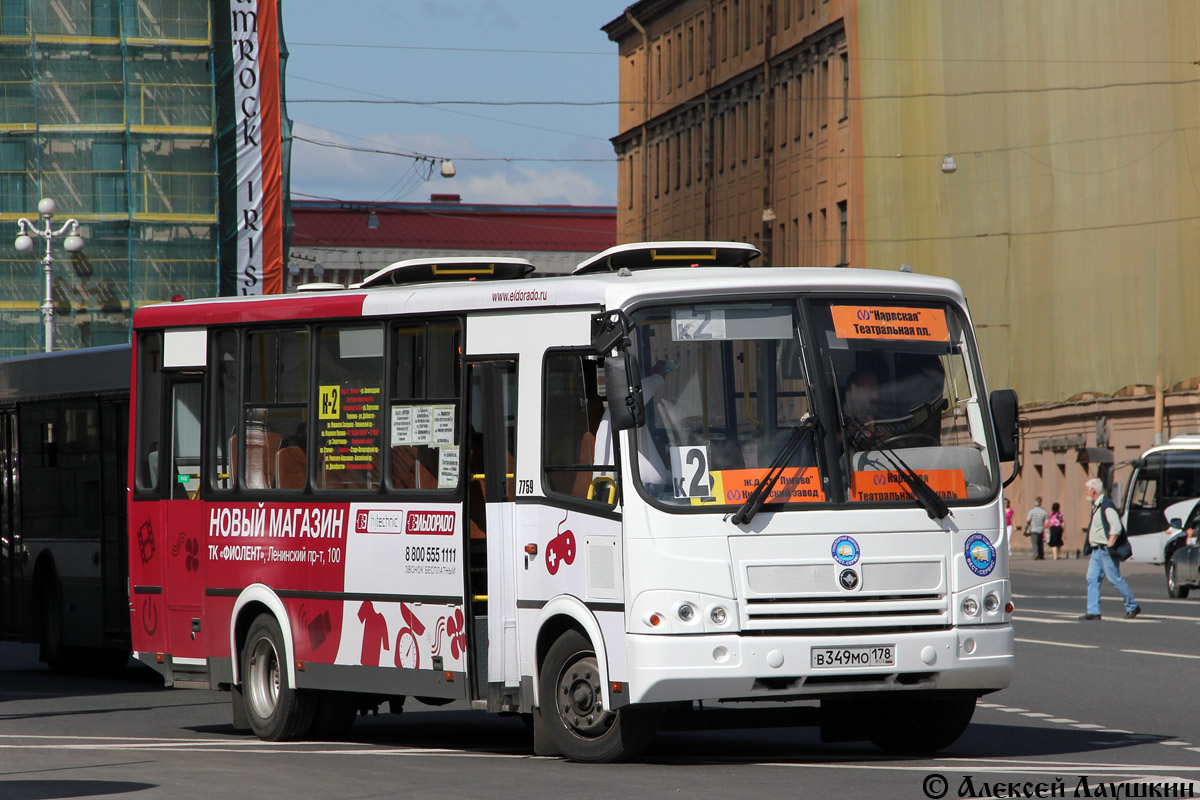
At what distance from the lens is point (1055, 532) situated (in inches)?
2392

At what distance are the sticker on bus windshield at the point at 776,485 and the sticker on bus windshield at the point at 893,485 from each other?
0.22 meters

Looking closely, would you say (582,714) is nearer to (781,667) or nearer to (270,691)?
(781,667)

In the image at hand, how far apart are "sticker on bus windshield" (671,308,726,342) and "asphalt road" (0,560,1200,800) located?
233 cm

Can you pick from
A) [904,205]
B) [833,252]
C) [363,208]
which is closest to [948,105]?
[904,205]

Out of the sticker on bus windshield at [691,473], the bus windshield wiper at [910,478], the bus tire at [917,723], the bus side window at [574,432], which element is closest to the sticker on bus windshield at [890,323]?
the bus windshield wiper at [910,478]

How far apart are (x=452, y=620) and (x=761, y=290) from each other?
8.93 feet

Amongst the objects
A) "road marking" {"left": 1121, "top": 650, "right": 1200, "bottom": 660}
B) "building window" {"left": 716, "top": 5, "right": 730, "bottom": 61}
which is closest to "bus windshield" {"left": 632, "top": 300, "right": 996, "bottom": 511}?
"road marking" {"left": 1121, "top": 650, "right": 1200, "bottom": 660}

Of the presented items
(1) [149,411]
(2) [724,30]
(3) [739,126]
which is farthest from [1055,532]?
(1) [149,411]

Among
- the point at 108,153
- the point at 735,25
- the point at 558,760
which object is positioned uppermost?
the point at 735,25

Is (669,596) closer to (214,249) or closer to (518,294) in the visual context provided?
(518,294)

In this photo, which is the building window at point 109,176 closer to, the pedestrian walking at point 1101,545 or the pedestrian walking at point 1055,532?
the pedestrian walking at point 1055,532

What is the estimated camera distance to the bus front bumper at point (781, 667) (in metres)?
11.5

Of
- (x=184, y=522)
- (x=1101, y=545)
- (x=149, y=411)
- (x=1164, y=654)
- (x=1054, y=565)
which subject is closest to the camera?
(x=184, y=522)

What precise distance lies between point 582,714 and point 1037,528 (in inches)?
1947
